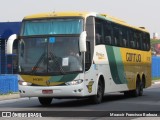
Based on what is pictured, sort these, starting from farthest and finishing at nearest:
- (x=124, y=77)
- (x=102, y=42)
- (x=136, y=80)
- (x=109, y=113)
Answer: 1. (x=136, y=80)
2. (x=124, y=77)
3. (x=102, y=42)
4. (x=109, y=113)

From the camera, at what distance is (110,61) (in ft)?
71.8

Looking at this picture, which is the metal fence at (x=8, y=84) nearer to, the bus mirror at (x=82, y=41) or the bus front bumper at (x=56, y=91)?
the bus front bumper at (x=56, y=91)

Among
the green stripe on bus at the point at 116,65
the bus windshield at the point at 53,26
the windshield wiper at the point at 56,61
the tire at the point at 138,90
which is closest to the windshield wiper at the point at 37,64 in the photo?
the windshield wiper at the point at 56,61

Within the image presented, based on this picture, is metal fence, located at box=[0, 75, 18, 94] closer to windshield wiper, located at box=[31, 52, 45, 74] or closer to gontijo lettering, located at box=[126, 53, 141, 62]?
gontijo lettering, located at box=[126, 53, 141, 62]

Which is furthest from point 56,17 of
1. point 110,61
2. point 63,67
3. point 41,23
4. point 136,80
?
point 136,80

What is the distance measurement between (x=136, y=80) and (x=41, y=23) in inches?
347

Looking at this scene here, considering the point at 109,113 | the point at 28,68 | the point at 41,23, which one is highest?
the point at 41,23

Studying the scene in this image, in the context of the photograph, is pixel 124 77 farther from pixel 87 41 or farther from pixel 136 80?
pixel 87 41

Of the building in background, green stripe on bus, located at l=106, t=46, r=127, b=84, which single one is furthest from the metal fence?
the building in background

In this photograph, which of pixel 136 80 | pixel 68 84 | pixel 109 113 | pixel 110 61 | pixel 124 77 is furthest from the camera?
pixel 136 80

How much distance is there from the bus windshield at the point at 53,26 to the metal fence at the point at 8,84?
9.08m

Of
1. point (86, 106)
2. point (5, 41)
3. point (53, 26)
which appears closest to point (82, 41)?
point (53, 26)

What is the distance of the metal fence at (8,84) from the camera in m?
28.1

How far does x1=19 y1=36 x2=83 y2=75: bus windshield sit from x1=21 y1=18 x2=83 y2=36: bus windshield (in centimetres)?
27
